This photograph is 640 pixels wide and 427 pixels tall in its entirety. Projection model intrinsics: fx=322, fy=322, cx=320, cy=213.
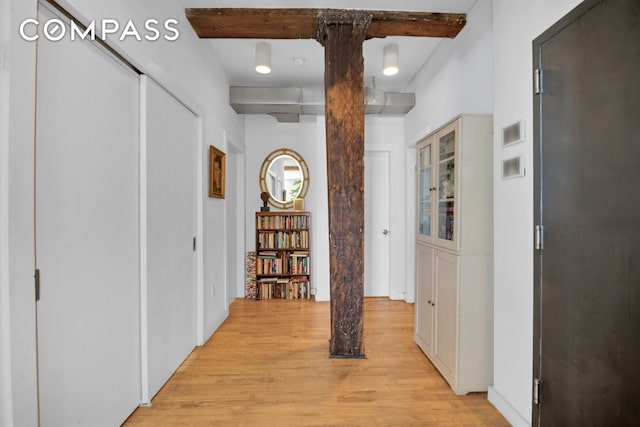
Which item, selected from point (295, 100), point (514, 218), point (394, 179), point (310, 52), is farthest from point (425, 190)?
point (295, 100)

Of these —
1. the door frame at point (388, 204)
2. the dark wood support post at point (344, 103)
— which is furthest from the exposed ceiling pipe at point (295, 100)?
the dark wood support post at point (344, 103)

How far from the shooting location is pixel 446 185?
2324 mm

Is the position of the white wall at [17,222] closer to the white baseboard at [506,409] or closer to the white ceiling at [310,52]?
the white ceiling at [310,52]

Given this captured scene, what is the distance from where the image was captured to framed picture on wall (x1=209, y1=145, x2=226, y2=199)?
3.11m

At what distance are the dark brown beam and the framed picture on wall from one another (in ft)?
3.40

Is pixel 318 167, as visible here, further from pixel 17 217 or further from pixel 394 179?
pixel 17 217

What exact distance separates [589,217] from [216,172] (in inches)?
115

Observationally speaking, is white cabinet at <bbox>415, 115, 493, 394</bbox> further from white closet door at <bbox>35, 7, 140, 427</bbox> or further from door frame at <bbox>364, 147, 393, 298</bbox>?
door frame at <bbox>364, 147, 393, 298</bbox>

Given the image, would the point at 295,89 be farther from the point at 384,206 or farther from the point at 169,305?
the point at 169,305

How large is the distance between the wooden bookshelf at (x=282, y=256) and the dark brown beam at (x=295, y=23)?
2270 mm

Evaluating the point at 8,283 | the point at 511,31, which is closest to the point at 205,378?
the point at 8,283

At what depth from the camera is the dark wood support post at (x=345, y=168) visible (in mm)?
2545

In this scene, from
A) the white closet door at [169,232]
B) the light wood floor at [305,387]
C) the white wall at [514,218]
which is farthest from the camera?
the white closet door at [169,232]

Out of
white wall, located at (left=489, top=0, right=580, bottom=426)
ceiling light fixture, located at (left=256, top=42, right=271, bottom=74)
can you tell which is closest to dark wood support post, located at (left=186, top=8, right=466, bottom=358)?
ceiling light fixture, located at (left=256, top=42, right=271, bottom=74)
